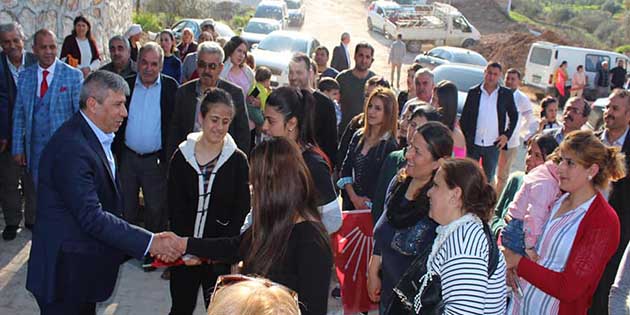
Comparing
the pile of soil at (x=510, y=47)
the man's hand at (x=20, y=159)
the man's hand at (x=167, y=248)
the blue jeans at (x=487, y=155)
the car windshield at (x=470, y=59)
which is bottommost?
the pile of soil at (x=510, y=47)

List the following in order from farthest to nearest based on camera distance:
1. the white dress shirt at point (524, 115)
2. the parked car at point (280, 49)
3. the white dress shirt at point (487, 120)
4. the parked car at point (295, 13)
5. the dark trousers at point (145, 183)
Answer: the parked car at point (295, 13)
the parked car at point (280, 49)
the white dress shirt at point (524, 115)
the white dress shirt at point (487, 120)
the dark trousers at point (145, 183)

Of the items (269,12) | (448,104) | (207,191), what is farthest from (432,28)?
(207,191)

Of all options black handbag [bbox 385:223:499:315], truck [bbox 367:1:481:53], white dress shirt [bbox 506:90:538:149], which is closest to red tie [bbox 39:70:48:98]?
black handbag [bbox 385:223:499:315]

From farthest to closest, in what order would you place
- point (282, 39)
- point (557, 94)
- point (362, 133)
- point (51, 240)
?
point (557, 94)
point (282, 39)
point (362, 133)
point (51, 240)

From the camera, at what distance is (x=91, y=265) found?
3.84 metres

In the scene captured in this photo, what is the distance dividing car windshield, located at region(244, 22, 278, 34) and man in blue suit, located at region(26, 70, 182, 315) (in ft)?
65.6

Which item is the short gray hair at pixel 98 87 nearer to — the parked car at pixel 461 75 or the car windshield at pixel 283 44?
the parked car at pixel 461 75

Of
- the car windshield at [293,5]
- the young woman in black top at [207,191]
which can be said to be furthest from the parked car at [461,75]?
the car windshield at [293,5]

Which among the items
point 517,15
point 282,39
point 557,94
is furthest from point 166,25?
point 517,15

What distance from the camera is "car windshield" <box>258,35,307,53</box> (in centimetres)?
1733

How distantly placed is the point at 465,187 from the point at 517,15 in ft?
164

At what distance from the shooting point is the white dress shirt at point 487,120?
843 cm

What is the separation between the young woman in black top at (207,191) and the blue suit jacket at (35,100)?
225cm

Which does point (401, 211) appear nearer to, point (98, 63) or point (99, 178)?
point (99, 178)
